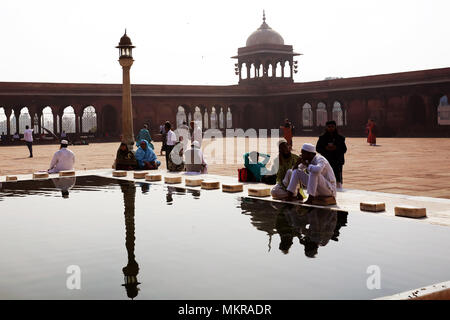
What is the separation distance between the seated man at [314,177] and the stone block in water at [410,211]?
2.96ft

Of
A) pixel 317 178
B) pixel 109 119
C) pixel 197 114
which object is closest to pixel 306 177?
pixel 317 178

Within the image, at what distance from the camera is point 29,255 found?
13.8 feet

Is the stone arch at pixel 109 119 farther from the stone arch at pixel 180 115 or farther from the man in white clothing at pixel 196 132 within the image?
the man in white clothing at pixel 196 132

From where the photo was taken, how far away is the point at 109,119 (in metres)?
33.9

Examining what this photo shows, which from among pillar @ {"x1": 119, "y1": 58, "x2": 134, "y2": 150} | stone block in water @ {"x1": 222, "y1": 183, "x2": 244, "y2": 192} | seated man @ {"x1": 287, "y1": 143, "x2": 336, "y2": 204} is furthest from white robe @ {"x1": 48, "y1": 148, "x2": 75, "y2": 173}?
seated man @ {"x1": 287, "y1": 143, "x2": 336, "y2": 204}

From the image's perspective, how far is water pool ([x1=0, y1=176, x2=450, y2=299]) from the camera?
3.30 meters

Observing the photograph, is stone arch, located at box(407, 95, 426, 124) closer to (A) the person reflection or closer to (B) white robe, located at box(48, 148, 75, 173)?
(B) white robe, located at box(48, 148, 75, 173)

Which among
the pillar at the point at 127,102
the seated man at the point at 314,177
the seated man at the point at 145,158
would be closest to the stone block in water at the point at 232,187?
the seated man at the point at 314,177

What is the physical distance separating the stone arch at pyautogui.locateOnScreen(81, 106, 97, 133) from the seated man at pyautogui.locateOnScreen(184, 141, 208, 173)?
67.3ft

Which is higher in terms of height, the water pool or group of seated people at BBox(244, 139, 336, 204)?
group of seated people at BBox(244, 139, 336, 204)

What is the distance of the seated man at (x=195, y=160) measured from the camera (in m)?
11.0

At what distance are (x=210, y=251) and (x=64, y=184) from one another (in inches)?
227

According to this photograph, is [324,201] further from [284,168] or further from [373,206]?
[284,168]
